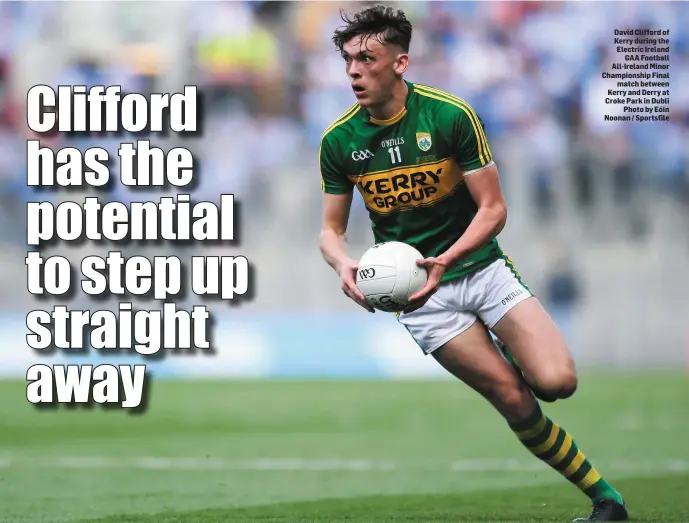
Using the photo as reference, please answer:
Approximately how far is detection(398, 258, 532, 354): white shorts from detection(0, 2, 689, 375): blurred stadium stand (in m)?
9.86

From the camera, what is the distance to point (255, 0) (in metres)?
21.0

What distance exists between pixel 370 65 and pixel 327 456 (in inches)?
202

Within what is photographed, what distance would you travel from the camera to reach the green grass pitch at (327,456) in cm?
757

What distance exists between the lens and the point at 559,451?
22.1 feet

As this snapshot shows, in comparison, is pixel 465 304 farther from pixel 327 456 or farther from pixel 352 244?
pixel 352 244

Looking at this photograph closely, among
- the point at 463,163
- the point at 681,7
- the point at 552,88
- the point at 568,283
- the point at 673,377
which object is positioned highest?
the point at 681,7

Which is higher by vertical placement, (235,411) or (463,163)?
(463,163)

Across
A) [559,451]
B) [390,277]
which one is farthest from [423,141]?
[559,451]

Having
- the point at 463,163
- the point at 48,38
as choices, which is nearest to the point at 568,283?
the point at 48,38

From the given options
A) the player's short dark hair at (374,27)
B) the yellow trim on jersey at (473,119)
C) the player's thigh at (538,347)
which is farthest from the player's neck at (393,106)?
the player's thigh at (538,347)

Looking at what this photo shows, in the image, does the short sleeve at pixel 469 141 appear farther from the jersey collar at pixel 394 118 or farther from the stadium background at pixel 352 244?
the stadium background at pixel 352 244

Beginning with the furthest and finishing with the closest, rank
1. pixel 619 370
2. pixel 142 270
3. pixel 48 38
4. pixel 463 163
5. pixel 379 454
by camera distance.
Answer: pixel 48 38
pixel 619 370
pixel 142 270
pixel 379 454
pixel 463 163

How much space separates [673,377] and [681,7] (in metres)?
6.24

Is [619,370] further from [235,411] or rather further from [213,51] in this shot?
[213,51]
